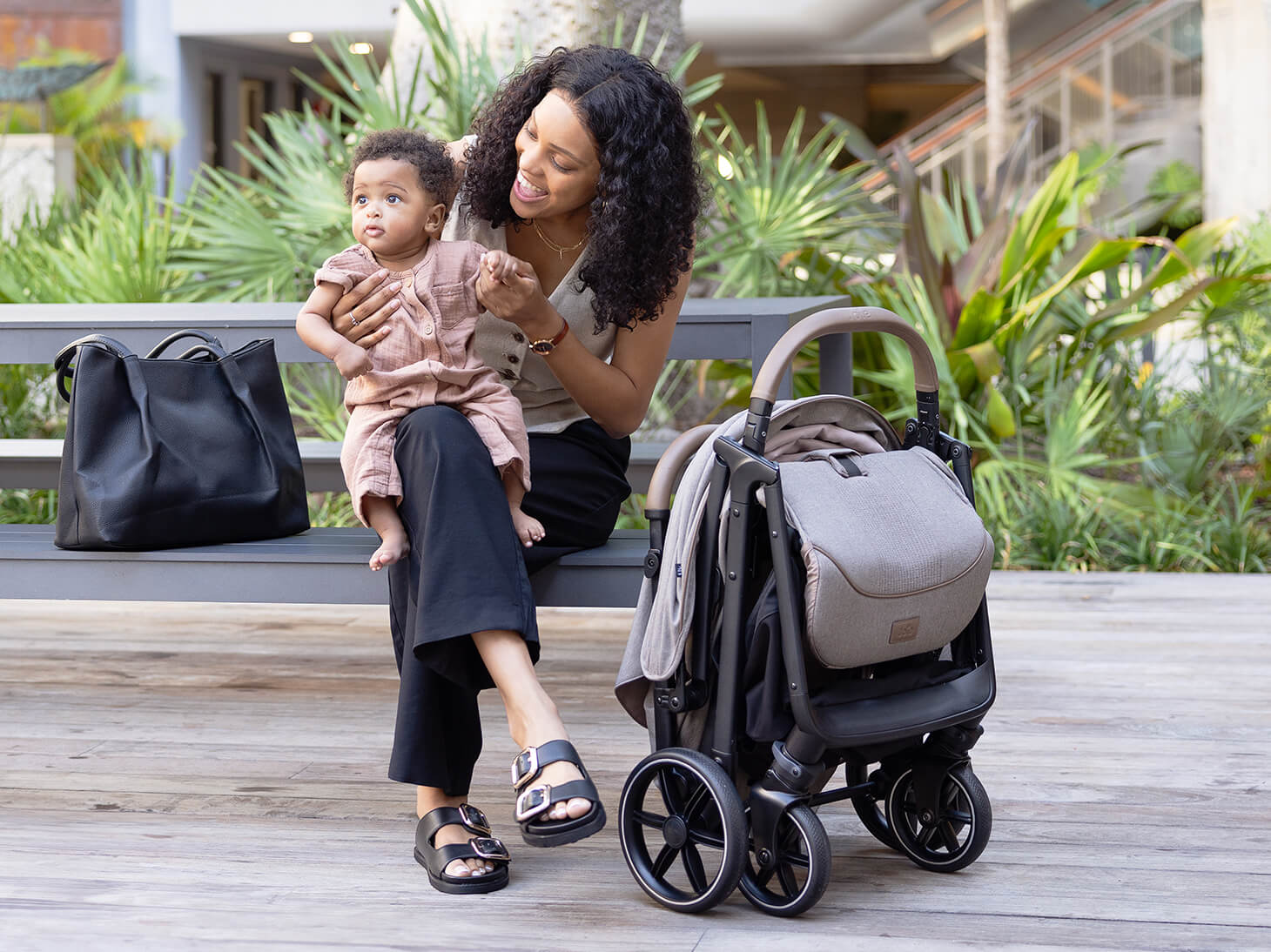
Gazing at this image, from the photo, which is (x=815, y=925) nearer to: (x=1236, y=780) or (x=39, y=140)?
(x=1236, y=780)

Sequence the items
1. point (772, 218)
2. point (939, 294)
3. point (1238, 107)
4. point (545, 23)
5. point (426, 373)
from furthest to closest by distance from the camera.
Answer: point (1238, 107) < point (545, 23) < point (939, 294) < point (772, 218) < point (426, 373)

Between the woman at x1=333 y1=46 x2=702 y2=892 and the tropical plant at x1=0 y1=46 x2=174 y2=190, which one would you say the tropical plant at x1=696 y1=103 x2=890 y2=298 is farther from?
the tropical plant at x1=0 y1=46 x2=174 y2=190

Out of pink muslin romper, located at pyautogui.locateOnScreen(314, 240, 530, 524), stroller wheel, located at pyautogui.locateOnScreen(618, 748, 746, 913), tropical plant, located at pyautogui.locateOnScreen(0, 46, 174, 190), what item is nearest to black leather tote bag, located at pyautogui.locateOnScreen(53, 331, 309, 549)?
pink muslin romper, located at pyautogui.locateOnScreen(314, 240, 530, 524)

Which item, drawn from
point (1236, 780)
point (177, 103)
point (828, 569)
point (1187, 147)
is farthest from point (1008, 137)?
point (828, 569)

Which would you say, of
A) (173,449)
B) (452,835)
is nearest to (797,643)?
(452,835)

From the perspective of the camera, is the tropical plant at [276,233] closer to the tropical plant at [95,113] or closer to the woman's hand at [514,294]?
the woman's hand at [514,294]

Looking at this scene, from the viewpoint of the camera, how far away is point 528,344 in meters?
2.12

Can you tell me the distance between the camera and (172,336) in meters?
2.37

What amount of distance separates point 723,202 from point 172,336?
97.9 inches

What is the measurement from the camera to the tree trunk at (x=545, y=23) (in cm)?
479

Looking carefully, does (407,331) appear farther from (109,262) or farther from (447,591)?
(109,262)

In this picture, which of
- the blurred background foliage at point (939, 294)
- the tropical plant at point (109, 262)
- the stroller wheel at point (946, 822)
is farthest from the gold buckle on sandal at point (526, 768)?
the tropical plant at point (109, 262)

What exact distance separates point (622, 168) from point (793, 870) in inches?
39.5

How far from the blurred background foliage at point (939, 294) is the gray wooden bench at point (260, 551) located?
161 cm
